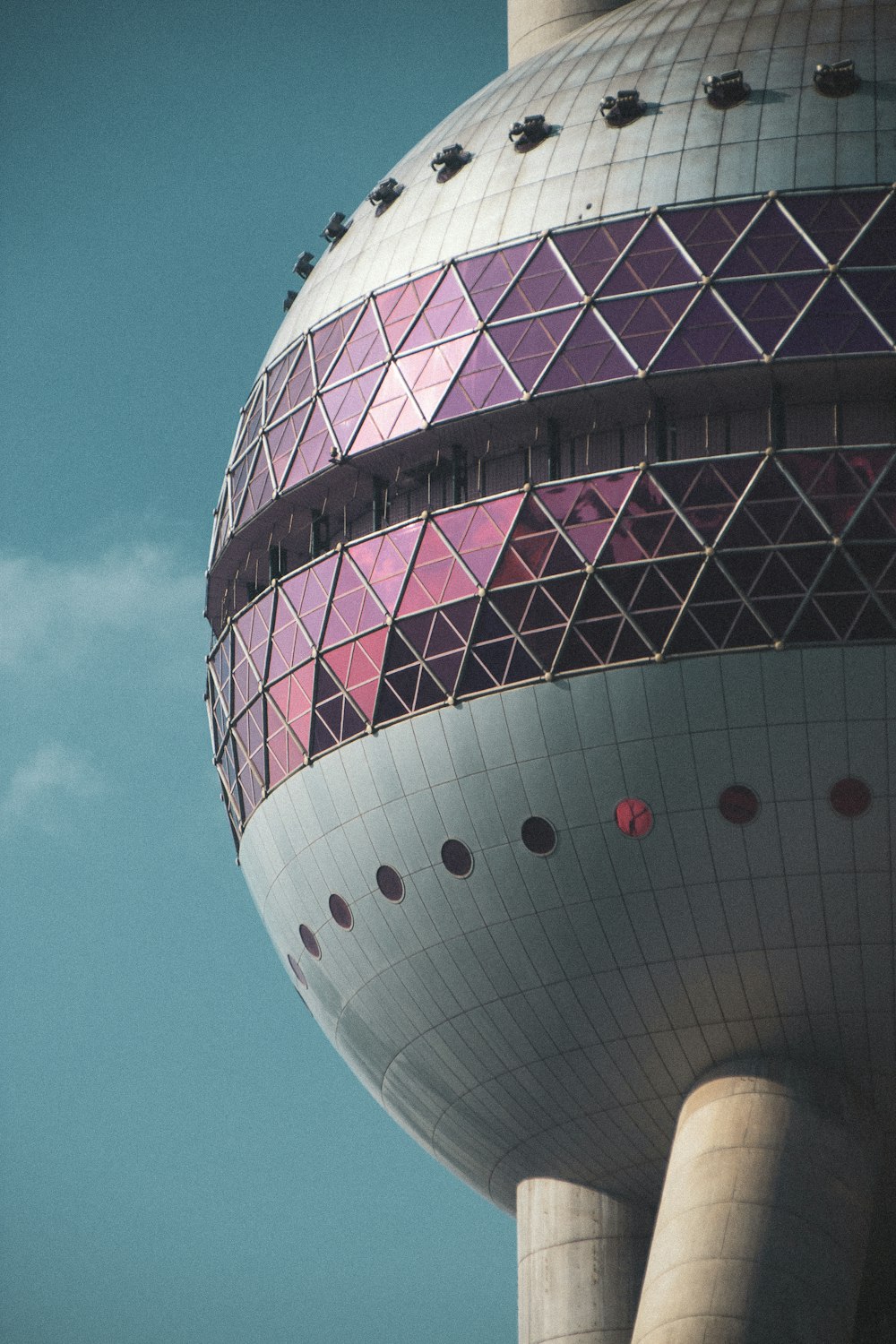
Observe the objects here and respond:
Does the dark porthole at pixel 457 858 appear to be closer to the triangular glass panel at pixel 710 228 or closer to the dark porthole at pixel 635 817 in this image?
the dark porthole at pixel 635 817

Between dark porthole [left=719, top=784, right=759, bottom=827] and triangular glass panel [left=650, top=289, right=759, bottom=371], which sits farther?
triangular glass panel [left=650, top=289, right=759, bottom=371]

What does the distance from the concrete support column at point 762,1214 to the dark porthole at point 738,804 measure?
382 cm

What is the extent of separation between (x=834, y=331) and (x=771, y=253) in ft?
5.32

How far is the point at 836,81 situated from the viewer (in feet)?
115

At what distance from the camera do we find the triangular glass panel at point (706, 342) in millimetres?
33250

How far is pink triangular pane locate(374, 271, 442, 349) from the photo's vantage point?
36.6 meters

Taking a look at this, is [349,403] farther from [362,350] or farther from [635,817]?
[635,817]

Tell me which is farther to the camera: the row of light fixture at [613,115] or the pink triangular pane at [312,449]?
the pink triangular pane at [312,449]

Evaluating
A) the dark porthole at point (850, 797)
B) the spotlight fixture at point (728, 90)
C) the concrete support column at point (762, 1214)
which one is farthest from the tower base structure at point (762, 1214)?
the spotlight fixture at point (728, 90)

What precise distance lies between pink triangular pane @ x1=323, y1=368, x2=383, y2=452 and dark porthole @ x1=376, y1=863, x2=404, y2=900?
256 inches

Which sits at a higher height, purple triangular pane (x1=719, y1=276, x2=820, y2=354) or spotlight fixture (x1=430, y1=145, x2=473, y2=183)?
spotlight fixture (x1=430, y1=145, x2=473, y2=183)

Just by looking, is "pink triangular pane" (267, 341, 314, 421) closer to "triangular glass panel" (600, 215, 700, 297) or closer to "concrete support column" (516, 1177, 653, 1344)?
"triangular glass panel" (600, 215, 700, 297)

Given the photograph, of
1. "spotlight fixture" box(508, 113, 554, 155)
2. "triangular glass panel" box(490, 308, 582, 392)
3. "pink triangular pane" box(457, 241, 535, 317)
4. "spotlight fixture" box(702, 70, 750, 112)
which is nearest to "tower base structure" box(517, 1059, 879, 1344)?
"triangular glass panel" box(490, 308, 582, 392)

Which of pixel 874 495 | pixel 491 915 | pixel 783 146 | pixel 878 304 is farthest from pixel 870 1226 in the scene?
pixel 783 146
